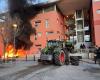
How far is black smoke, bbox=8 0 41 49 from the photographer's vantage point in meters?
39.7

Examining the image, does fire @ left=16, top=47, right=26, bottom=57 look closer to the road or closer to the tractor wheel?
the tractor wheel

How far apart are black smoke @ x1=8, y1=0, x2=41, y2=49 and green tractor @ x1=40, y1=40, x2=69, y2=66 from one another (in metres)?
18.5

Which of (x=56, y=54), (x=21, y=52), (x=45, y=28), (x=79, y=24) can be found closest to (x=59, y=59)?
(x=56, y=54)

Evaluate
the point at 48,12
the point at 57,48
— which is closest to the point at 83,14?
the point at 48,12

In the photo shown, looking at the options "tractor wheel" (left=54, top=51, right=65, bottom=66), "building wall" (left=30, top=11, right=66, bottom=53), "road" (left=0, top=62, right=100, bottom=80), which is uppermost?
"building wall" (left=30, top=11, right=66, bottom=53)

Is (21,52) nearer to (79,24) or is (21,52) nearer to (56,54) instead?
(79,24)

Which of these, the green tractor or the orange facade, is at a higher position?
the orange facade

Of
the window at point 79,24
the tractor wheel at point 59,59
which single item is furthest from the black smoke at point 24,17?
the tractor wheel at point 59,59

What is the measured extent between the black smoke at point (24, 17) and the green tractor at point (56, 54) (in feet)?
60.7

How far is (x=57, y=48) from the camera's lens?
21.8m

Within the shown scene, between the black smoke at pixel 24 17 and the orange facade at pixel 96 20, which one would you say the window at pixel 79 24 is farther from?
the orange facade at pixel 96 20

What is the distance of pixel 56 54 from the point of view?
20.8 meters

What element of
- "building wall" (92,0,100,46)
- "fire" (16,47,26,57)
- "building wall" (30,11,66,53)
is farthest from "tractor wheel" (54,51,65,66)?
"building wall" (30,11,66,53)

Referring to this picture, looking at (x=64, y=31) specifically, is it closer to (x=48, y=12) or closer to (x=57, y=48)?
(x=48, y=12)
